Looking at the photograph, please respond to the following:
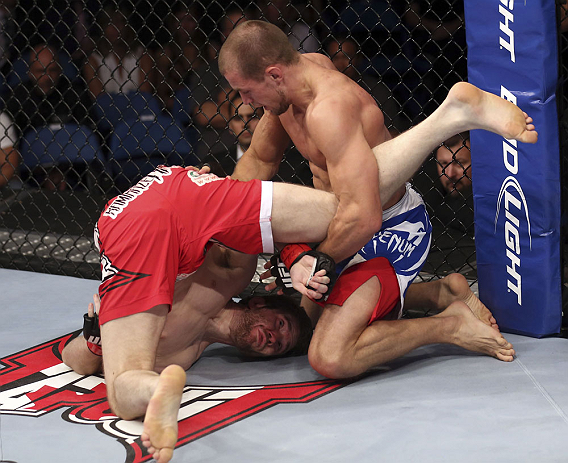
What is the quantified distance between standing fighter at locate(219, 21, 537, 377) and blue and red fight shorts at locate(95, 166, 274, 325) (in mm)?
205

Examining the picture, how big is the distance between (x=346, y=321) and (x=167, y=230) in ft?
1.66

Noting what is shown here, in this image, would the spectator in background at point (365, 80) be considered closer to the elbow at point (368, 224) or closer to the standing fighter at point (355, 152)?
the standing fighter at point (355, 152)

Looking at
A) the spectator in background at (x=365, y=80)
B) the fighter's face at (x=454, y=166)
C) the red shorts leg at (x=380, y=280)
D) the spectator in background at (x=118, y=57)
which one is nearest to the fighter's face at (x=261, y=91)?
the red shorts leg at (x=380, y=280)

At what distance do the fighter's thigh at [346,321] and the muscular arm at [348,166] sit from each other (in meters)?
0.16

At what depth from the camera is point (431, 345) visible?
6.93 ft

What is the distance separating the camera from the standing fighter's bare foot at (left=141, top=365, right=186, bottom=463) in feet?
4.39

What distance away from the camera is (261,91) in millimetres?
1889

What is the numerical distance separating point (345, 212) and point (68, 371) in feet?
2.87

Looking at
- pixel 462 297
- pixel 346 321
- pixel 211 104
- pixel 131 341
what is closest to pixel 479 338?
pixel 462 297

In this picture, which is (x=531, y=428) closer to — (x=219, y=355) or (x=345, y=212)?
(x=345, y=212)

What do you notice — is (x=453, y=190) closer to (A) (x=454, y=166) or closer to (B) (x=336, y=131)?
(A) (x=454, y=166)

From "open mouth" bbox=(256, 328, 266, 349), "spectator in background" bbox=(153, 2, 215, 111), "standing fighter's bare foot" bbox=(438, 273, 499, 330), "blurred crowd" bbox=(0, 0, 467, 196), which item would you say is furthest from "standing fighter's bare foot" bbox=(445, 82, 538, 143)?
"spectator in background" bbox=(153, 2, 215, 111)

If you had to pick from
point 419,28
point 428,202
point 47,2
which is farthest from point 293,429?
point 47,2

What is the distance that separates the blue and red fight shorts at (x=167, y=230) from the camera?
5.67 feet
